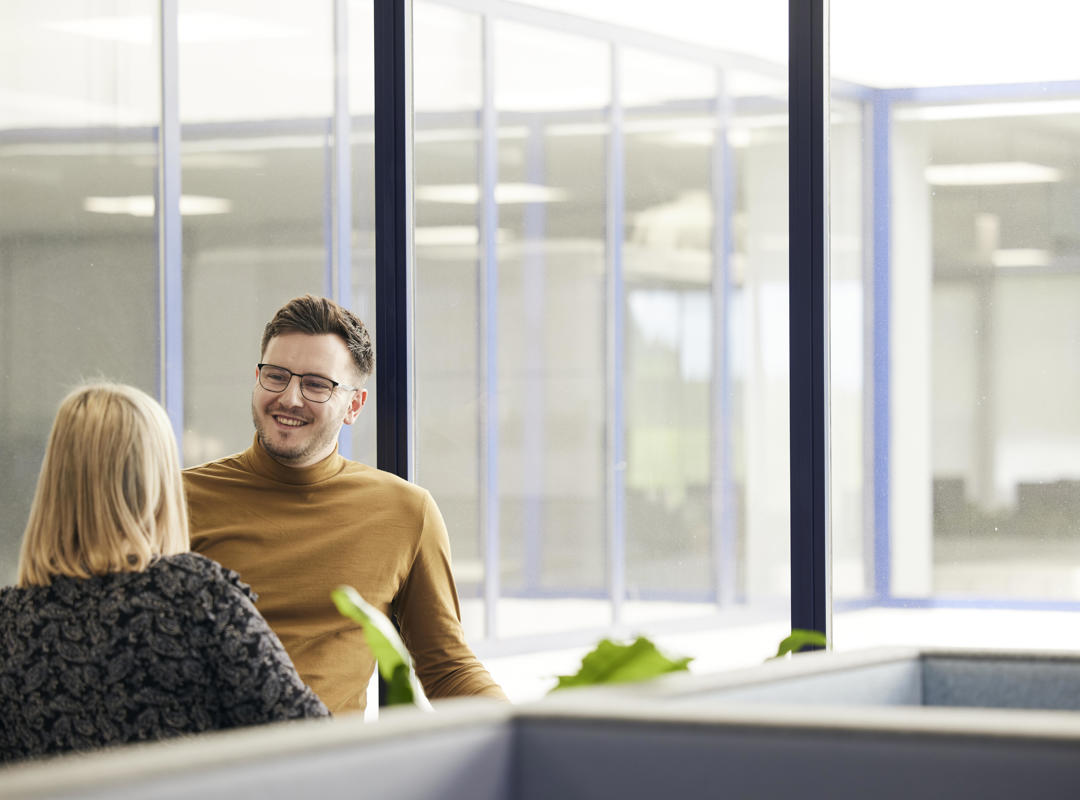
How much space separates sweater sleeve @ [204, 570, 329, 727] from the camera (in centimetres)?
162

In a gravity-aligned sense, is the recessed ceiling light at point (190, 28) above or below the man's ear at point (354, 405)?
above

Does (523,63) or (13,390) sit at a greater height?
(523,63)

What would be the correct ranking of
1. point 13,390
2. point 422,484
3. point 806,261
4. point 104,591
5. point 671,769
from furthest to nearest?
point 13,390, point 422,484, point 806,261, point 104,591, point 671,769

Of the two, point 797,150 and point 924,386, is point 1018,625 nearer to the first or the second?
point 924,386

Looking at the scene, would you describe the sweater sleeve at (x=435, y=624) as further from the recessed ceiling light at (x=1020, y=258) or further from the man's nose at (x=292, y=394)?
the recessed ceiling light at (x=1020, y=258)

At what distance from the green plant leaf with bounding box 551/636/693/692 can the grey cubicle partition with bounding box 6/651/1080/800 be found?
0.26m

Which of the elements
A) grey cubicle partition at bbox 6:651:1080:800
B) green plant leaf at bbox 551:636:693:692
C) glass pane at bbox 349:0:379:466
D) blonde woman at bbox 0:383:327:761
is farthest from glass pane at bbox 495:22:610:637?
grey cubicle partition at bbox 6:651:1080:800

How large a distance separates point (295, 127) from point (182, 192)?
13.5 inches

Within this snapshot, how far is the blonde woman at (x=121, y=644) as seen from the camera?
1626 millimetres

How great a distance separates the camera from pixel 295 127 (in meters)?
3.68

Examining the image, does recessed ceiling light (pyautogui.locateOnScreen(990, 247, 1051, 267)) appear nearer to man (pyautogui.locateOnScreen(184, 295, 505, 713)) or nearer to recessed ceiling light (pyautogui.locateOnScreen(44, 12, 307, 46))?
man (pyautogui.locateOnScreen(184, 295, 505, 713))

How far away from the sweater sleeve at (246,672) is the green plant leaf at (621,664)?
1.35 feet

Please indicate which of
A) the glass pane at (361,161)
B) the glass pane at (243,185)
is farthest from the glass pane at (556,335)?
the glass pane at (243,185)

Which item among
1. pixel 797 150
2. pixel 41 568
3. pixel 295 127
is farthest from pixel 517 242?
pixel 41 568
